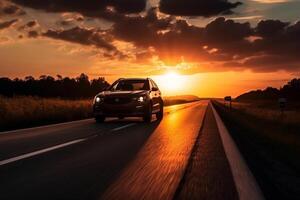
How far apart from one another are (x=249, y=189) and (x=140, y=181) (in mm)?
1473

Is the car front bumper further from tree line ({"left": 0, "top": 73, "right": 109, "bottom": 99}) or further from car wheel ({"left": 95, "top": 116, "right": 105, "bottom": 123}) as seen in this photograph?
tree line ({"left": 0, "top": 73, "right": 109, "bottom": 99})

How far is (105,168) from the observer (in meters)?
8.54

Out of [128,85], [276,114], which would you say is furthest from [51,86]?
[128,85]

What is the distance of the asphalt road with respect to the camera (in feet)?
21.0

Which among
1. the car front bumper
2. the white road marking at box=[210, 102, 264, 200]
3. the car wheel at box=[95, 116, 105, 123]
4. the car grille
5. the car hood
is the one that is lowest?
the white road marking at box=[210, 102, 264, 200]

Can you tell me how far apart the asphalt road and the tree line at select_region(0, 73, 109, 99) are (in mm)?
91123

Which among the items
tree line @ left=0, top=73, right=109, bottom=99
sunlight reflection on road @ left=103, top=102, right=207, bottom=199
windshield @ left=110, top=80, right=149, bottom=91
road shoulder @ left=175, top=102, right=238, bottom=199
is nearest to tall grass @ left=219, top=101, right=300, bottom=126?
windshield @ left=110, top=80, right=149, bottom=91

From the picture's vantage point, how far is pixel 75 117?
2867 cm

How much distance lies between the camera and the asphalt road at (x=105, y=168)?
252 inches

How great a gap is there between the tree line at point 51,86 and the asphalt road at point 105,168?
299ft

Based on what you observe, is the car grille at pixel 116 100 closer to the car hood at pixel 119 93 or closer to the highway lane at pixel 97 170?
the car hood at pixel 119 93

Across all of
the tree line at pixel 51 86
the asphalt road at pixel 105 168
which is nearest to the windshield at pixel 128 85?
the asphalt road at pixel 105 168

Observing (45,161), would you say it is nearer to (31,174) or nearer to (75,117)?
(31,174)

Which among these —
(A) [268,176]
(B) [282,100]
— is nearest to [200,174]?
(A) [268,176]
